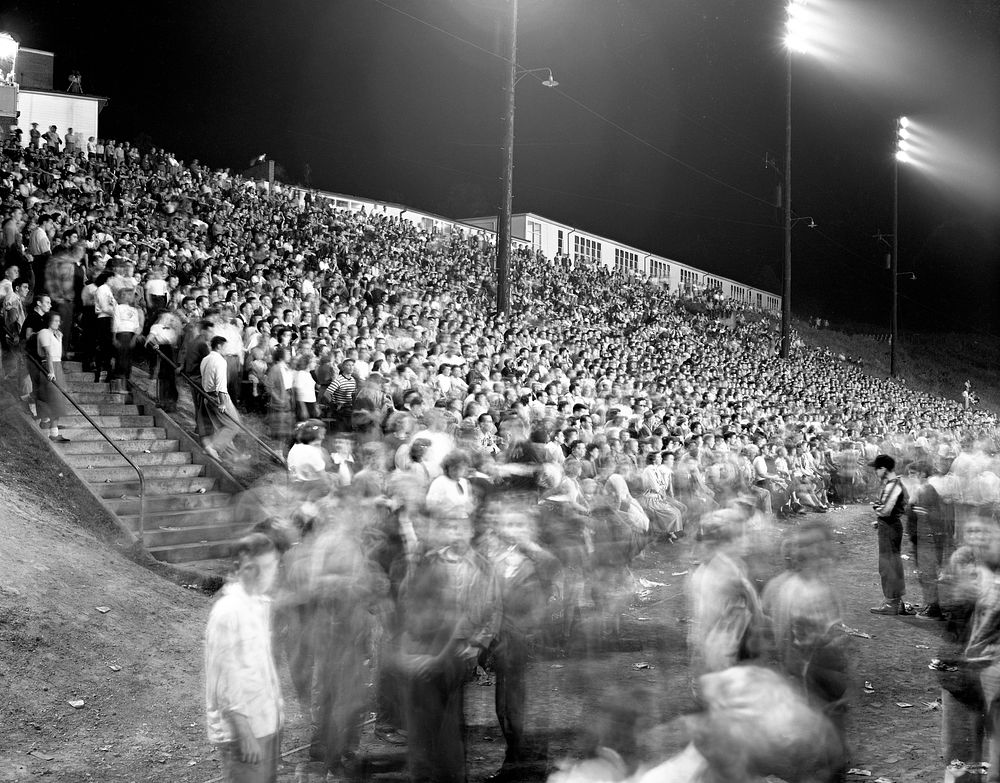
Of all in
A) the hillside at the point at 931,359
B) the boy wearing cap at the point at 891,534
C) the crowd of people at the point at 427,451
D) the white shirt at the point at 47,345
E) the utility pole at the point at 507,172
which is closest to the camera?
the crowd of people at the point at 427,451

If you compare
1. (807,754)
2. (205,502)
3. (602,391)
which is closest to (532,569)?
(807,754)

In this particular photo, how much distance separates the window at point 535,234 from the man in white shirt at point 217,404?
4145 cm

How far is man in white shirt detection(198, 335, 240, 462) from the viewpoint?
11203 millimetres

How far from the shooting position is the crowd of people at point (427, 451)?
188 inches

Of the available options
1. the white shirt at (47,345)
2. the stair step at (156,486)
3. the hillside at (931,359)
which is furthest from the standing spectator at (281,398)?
the hillside at (931,359)

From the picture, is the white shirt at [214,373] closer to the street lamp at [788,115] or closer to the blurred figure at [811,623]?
the blurred figure at [811,623]

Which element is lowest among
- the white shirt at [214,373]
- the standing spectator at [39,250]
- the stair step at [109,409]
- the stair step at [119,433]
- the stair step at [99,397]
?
the stair step at [119,433]

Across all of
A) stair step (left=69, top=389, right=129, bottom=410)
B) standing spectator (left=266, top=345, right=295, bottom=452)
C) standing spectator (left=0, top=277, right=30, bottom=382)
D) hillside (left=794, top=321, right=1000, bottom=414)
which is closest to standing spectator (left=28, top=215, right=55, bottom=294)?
standing spectator (left=0, top=277, right=30, bottom=382)

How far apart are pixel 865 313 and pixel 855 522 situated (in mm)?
95366

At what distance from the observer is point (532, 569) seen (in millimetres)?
5734

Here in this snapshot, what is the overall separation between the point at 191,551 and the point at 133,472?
5.32 ft

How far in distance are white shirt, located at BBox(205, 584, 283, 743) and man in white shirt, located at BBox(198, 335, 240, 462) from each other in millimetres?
7343

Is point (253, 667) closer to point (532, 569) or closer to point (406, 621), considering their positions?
point (406, 621)

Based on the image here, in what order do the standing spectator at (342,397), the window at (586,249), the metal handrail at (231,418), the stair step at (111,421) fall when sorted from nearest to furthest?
the stair step at (111,421), the metal handrail at (231,418), the standing spectator at (342,397), the window at (586,249)
